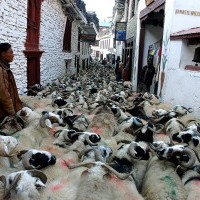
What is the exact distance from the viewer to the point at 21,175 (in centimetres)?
388

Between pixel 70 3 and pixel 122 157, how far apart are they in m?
16.5

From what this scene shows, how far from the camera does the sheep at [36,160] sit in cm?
445

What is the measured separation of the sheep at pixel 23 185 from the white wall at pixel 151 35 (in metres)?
14.7

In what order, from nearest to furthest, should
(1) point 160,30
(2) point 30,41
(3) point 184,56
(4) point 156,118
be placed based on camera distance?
(4) point 156,118 < (3) point 184,56 < (2) point 30,41 < (1) point 160,30

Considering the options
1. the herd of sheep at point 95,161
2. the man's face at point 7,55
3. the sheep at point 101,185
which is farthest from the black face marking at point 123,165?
the man's face at point 7,55

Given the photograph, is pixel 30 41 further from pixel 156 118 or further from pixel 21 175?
pixel 21 175

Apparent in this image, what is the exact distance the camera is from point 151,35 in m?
18.1

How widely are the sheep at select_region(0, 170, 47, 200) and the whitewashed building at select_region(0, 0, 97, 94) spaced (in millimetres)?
5848

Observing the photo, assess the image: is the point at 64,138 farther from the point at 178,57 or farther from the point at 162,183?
the point at 178,57

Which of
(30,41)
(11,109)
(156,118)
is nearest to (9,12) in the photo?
(30,41)

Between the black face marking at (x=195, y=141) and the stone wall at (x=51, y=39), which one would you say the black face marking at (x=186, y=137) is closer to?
the black face marking at (x=195, y=141)

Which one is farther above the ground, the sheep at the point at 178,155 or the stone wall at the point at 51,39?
the stone wall at the point at 51,39

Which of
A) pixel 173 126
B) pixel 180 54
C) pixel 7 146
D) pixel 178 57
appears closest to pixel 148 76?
pixel 178 57

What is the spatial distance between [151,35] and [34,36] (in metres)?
7.13
